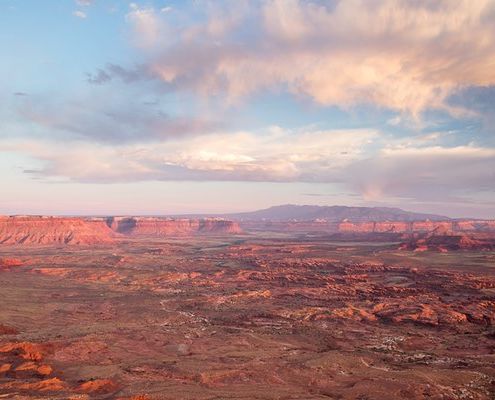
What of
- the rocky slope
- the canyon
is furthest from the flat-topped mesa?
the rocky slope

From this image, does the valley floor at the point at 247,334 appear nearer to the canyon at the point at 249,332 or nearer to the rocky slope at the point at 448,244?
the canyon at the point at 249,332

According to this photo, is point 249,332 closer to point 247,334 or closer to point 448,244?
point 247,334

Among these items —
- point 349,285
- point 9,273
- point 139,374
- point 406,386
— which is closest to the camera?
point 406,386

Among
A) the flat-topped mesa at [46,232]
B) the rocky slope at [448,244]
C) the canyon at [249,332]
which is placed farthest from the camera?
the flat-topped mesa at [46,232]

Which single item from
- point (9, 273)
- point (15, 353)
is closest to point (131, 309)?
point (15, 353)

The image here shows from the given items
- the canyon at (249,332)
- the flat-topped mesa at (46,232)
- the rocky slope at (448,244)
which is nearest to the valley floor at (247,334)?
the canyon at (249,332)

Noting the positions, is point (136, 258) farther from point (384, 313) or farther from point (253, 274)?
point (384, 313)

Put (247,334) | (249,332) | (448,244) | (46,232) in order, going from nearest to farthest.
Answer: (247,334)
(249,332)
(448,244)
(46,232)

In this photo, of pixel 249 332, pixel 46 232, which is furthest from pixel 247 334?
pixel 46 232
